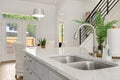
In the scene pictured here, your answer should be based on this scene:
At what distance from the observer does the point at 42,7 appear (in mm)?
7734

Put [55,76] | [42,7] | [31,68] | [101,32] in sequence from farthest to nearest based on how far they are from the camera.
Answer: [42,7] → [31,68] → [101,32] → [55,76]

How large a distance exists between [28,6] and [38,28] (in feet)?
4.18

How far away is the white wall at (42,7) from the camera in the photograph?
684 centimetres

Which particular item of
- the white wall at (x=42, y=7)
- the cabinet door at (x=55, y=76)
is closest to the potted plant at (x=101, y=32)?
the cabinet door at (x=55, y=76)

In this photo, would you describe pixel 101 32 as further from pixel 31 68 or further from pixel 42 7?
pixel 42 7

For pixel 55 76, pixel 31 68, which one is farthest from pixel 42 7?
pixel 55 76

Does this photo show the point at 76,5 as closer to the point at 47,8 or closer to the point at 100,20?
the point at 47,8

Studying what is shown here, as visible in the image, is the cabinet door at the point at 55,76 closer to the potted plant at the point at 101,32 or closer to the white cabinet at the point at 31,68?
the white cabinet at the point at 31,68

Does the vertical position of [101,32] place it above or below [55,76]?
above

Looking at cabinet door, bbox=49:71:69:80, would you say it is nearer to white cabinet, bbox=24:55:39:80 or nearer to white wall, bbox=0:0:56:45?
white cabinet, bbox=24:55:39:80

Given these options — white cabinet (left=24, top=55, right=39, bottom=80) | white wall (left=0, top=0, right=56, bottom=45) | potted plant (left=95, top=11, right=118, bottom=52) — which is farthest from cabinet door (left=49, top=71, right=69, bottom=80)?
white wall (left=0, top=0, right=56, bottom=45)

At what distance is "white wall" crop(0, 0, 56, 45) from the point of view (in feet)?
22.4

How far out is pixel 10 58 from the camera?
276 inches

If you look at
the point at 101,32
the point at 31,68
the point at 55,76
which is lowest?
the point at 31,68
